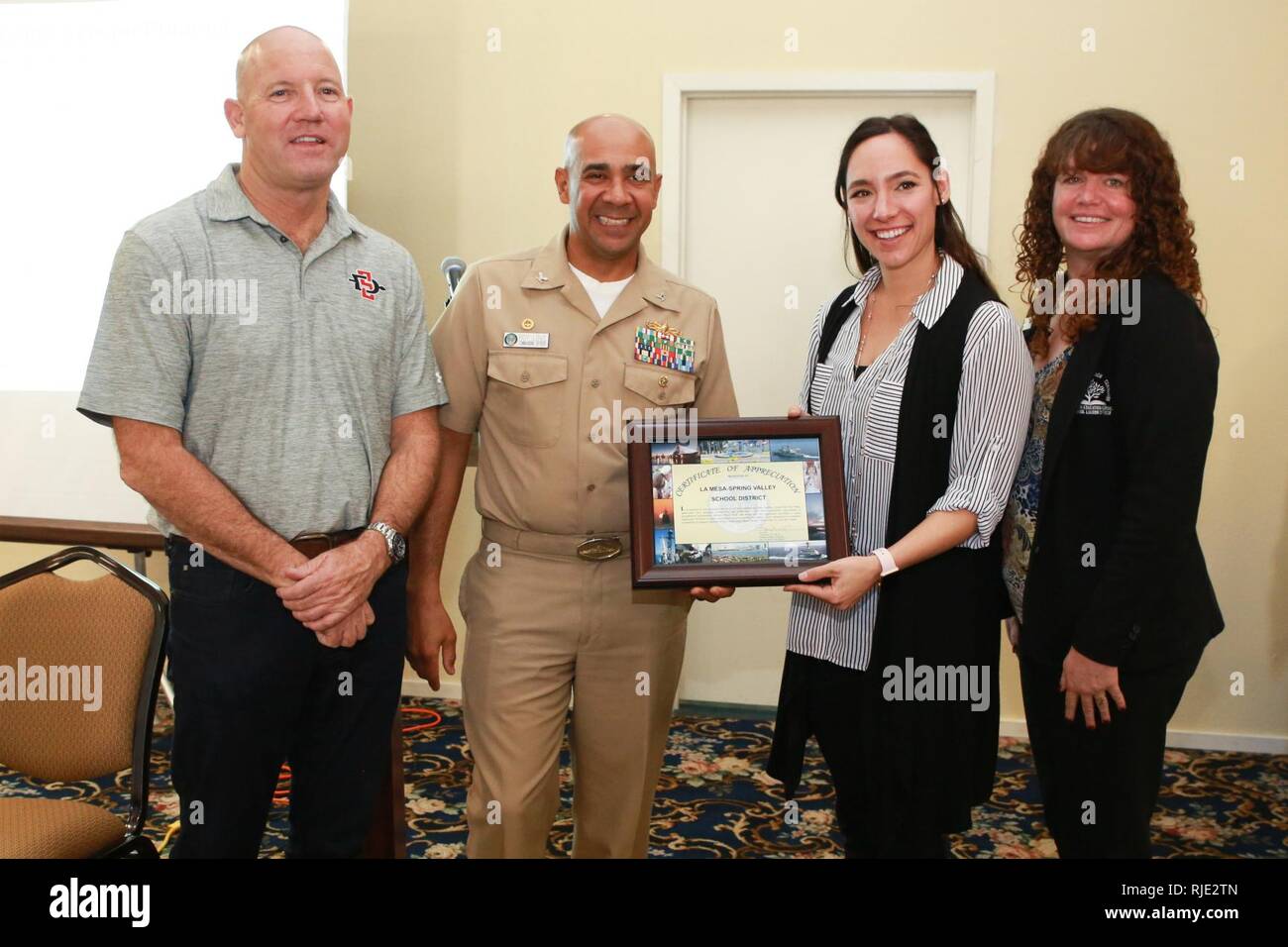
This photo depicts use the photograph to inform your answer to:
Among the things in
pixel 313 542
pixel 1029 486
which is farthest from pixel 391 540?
pixel 1029 486

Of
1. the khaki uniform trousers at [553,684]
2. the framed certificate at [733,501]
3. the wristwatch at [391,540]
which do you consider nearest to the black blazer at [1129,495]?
the framed certificate at [733,501]

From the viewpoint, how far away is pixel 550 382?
84.4 inches

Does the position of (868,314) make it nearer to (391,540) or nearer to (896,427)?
(896,427)

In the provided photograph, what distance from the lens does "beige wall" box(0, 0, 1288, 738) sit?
11.9ft

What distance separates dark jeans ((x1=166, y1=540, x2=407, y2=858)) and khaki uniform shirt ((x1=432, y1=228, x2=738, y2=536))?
349 mm

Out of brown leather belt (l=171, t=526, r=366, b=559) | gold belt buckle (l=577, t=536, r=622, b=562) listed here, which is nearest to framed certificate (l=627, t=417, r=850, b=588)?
gold belt buckle (l=577, t=536, r=622, b=562)

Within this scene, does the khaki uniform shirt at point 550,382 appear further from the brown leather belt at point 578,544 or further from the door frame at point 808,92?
the door frame at point 808,92

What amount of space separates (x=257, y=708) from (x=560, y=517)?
0.65 m

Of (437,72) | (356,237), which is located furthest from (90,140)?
(356,237)

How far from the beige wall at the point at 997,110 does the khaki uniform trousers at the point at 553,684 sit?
77.8 inches

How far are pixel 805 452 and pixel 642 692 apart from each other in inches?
23.6

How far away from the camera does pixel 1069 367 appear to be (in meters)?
1.85

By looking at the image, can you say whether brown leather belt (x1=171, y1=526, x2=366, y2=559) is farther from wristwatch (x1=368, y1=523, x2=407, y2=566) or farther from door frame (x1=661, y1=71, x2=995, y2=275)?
door frame (x1=661, y1=71, x2=995, y2=275)

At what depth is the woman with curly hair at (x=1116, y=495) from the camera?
1759 mm
